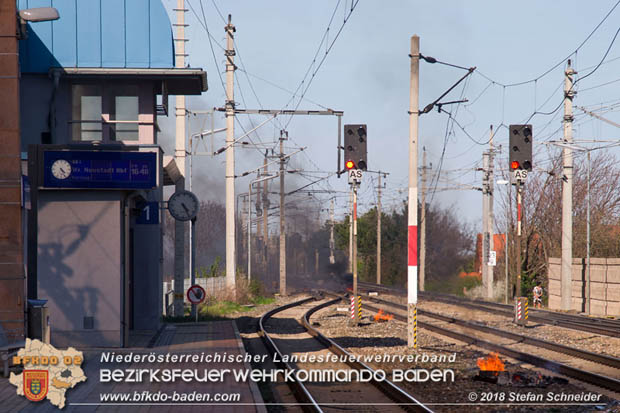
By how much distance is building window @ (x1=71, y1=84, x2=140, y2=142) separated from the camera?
69.8ft

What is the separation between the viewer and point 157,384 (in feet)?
42.7

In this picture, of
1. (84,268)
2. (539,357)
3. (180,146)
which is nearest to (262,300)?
(180,146)

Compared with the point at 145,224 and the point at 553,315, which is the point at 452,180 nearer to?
the point at 553,315

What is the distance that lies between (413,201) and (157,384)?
969 cm

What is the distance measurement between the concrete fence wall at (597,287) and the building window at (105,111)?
23.1 metres

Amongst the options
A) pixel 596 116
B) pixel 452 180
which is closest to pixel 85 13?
pixel 596 116

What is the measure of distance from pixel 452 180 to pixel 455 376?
35.4m

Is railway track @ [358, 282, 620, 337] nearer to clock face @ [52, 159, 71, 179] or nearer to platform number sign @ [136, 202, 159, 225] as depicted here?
platform number sign @ [136, 202, 159, 225]

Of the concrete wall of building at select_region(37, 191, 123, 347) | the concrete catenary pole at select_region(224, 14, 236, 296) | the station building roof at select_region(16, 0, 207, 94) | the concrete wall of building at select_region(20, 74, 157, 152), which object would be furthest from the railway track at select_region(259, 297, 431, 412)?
the concrete catenary pole at select_region(224, 14, 236, 296)

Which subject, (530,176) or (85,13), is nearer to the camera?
(85,13)

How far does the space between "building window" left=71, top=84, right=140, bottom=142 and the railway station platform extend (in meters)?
6.11

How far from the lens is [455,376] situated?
14.9 metres

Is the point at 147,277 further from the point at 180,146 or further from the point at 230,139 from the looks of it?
the point at 230,139

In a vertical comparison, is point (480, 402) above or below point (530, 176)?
below
